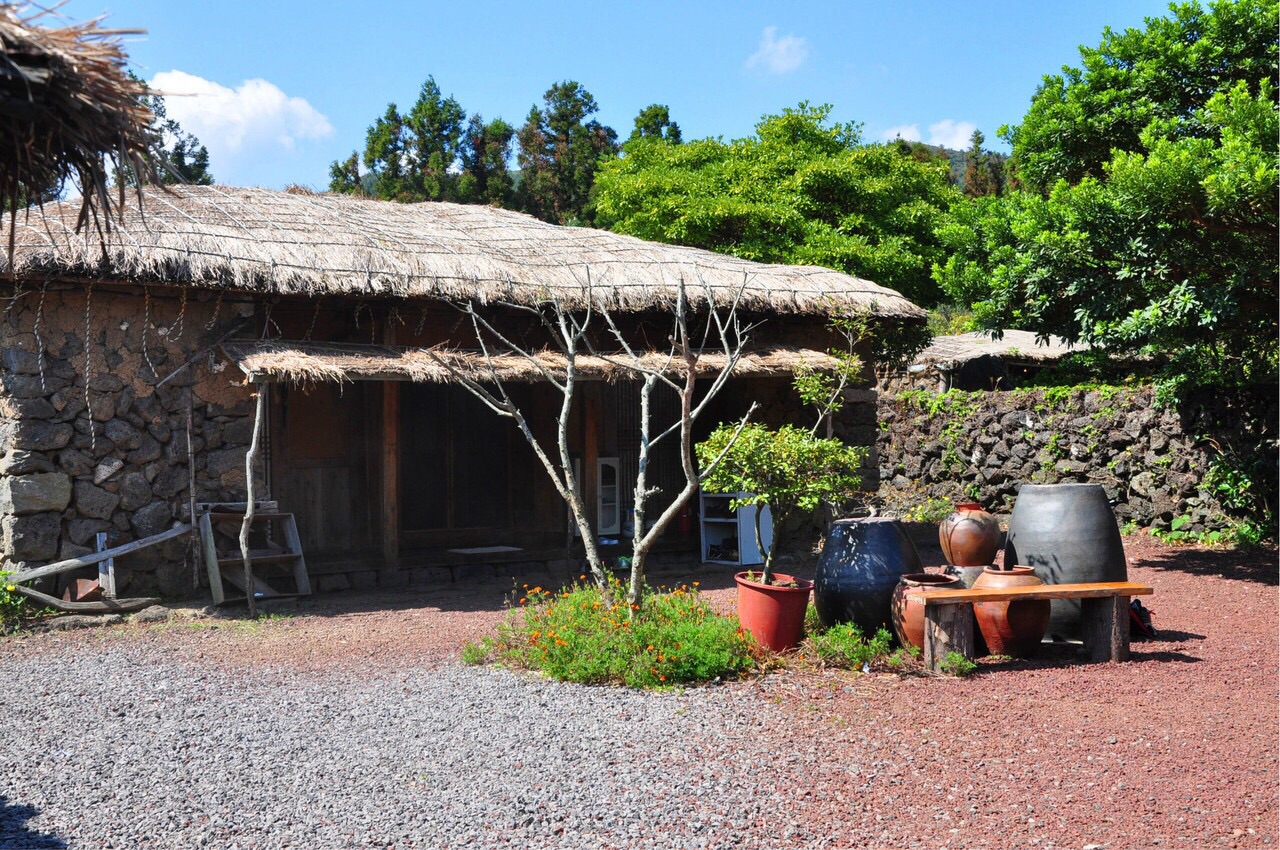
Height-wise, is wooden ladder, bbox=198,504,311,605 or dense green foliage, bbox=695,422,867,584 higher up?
dense green foliage, bbox=695,422,867,584

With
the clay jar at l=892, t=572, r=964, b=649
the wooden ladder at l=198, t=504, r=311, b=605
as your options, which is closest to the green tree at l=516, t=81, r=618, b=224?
the wooden ladder at l=198, t=504, r=311, b=605

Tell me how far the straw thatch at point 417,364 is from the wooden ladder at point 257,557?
1.16 metres

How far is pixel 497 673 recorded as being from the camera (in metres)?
5.77

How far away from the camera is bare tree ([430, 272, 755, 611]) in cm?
625

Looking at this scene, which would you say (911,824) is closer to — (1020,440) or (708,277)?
(708,277)

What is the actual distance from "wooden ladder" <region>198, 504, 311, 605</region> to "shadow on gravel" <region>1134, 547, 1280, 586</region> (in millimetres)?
7333

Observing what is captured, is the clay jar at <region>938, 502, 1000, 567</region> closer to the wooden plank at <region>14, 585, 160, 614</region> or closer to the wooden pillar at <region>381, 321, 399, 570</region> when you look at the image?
the wooden pillar at <region>381, 321, 399, 570</region>

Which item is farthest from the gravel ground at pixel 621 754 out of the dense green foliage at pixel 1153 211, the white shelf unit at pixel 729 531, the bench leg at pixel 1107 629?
the white shelf unit at pixel 729 531

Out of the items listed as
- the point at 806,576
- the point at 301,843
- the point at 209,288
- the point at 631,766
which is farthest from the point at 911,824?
the point at 209,288

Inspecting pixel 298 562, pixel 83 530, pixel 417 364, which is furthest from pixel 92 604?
pixel 417 364

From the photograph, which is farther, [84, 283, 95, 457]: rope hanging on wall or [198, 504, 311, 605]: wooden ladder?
[198, 504, 311, 605]: wooden ladder

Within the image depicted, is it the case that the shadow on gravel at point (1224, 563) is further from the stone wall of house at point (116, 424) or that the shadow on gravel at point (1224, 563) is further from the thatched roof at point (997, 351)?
the stone wall of house at point (116, 424)

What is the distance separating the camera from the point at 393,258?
872cm

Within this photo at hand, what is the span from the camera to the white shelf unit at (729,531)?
1031 centimetres
